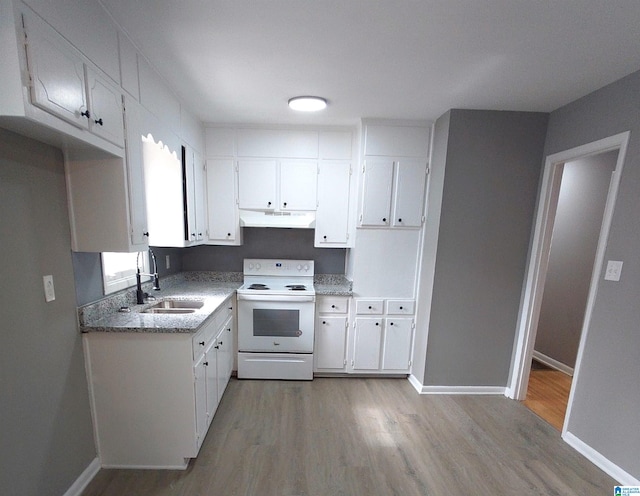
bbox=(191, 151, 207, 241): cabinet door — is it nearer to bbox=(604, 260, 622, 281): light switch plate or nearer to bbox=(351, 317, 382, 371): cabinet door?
bbox=(351, 317, 382, 371): cabinet door

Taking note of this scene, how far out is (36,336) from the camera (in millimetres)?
1215

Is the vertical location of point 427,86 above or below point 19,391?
above

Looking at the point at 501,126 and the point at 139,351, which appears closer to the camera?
the point at 139,351

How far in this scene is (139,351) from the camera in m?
1.53

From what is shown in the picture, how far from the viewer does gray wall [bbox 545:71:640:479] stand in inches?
61.0

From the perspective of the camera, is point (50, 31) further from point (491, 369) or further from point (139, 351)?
point (491, 369)

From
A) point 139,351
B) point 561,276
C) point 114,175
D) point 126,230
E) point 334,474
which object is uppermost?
point 114,175

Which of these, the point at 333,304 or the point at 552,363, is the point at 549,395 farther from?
the point at 333,304

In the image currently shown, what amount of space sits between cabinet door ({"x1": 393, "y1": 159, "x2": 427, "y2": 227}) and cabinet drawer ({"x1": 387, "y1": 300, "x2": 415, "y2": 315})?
0.78 metres

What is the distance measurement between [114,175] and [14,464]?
139 cm

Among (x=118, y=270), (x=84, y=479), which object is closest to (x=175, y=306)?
(x=118, y=270)

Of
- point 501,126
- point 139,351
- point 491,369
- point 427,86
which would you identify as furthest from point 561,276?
point 139,351

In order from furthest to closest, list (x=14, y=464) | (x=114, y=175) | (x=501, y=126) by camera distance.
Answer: (x=501, y=126)
(x=114, y=175)
(x=14, y=464)

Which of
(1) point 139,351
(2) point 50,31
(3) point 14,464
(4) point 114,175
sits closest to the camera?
(2) point 50,31
